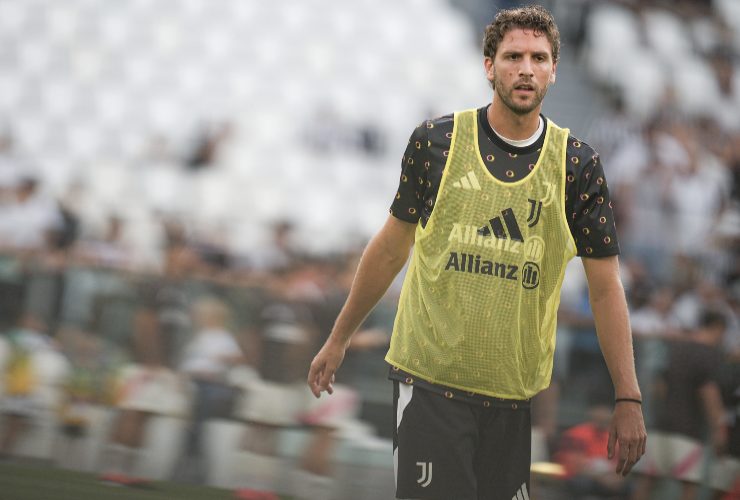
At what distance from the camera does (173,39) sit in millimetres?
11961

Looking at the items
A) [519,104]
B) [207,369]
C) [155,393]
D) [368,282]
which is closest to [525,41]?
[519,104]

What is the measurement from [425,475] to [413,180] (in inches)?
33.4

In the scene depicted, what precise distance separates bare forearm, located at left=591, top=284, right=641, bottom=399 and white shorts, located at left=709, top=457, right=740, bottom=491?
3.96 metres

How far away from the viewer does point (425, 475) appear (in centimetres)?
325

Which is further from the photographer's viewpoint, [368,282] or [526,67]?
[368,282]

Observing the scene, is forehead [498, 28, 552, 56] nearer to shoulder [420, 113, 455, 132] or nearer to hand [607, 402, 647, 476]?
shoulder [420, 113, 455, 132]

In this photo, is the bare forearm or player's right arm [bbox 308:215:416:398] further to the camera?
player's right arm [bbox 308:215:416:398]

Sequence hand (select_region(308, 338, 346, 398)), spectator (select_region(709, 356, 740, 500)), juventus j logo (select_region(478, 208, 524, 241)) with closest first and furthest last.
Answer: juventus j logo (select_region(478, 208, 524, 241)), hand (select_region(308, 338, 346, 398)), spectator (select_region(709, 356, 740, 500))

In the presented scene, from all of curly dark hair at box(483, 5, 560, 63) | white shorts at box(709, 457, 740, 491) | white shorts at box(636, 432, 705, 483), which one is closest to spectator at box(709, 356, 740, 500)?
white shorts at box(709, 457, 740, 491)

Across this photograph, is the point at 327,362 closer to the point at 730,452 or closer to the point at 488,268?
the point at 488,268

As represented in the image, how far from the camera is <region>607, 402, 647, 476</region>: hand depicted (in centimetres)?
321

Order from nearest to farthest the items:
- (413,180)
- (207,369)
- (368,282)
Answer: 1. (413,180)
2. (368,282)
3. (207,369)

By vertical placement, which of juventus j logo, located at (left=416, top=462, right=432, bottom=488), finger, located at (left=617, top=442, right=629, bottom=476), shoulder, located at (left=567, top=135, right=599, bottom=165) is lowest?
juventus j logo, located at (left=416, top=462, right=432, bottom=488)

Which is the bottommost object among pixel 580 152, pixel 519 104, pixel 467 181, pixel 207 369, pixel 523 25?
pixel 207 369
